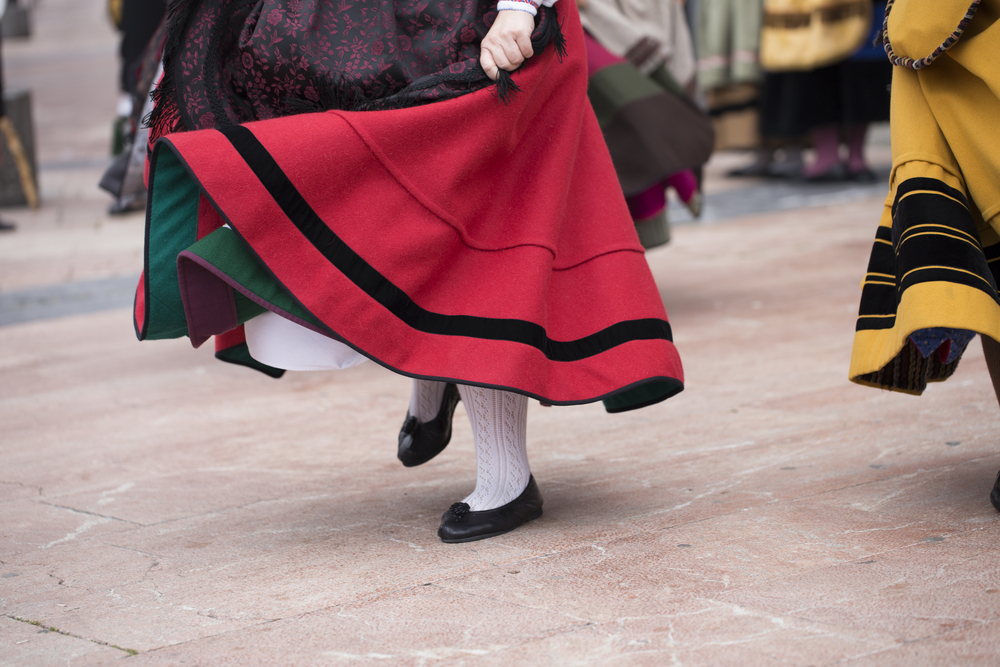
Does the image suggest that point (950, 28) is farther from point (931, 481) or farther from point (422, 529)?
point (422, 529)

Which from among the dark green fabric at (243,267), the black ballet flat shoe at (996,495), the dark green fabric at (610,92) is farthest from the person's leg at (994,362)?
the dark green fabric at (610,92)

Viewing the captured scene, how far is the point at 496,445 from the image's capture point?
2.25 meters

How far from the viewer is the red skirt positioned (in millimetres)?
1925

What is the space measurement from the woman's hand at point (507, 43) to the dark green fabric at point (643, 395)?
642 millimetres

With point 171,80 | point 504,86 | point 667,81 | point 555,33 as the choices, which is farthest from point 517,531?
point 667,81

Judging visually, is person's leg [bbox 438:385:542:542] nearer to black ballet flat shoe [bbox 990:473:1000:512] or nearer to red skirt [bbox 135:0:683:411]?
red skirt [bbox 135:0:683:411]

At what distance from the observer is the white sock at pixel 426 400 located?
2533 millimetres

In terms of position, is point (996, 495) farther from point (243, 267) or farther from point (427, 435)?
point (243, 267)

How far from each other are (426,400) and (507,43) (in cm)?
86

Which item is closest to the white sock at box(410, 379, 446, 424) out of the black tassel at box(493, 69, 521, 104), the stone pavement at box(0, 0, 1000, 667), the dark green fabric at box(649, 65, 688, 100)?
the stone pavement at box(0, 0, 1000, 667)

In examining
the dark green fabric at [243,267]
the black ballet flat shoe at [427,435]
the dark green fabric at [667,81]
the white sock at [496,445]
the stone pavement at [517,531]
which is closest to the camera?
the stone pavement at [517,531]

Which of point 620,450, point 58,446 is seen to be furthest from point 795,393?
point 58,446

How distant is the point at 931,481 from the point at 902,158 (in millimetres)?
684

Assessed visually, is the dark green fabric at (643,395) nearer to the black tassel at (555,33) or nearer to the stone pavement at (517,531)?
the stone pavement at (517,531)
